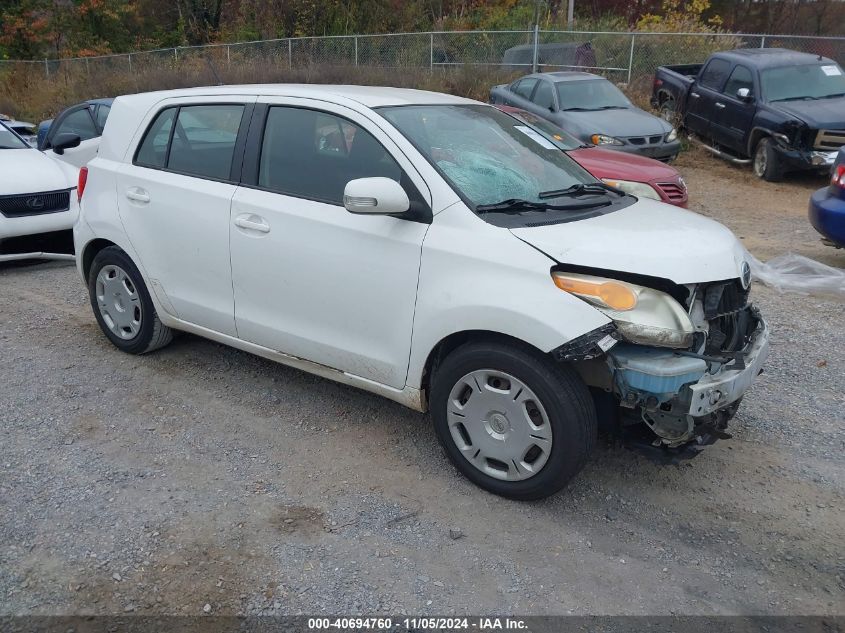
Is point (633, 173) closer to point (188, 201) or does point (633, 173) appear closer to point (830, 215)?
point (830, 215)

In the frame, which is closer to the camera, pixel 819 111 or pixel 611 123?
pixel 819 111

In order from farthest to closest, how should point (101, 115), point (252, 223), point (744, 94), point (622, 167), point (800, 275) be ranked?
point (744, 94) < point (101, 115) < point (622, 167) < point (800, 275) < point (252, 223)

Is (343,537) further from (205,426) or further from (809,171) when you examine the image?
(809,171)

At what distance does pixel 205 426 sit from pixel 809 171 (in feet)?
39.3

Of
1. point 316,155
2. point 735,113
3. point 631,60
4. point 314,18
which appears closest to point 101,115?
point 316,155

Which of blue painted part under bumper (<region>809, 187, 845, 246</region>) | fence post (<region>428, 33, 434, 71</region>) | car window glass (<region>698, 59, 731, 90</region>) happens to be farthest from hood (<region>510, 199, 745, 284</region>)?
fence post (<region>428, 33, 434, 71</region>)

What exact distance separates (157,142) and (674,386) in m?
3.57

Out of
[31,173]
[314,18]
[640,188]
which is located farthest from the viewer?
[314,18]

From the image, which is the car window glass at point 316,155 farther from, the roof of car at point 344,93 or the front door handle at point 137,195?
the front door handle at point 137,195

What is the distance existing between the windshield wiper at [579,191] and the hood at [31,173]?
230 inches

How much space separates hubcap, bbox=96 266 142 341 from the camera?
5277 millimetres

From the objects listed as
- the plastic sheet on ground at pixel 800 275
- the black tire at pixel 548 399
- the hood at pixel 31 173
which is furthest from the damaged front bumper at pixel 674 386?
the hood at pixel 31 173

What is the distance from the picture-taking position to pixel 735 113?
13.2 meters

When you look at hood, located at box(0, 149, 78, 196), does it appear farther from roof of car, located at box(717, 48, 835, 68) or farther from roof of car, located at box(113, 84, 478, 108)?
roof of car, located at box(717, 48, 835, 68)
